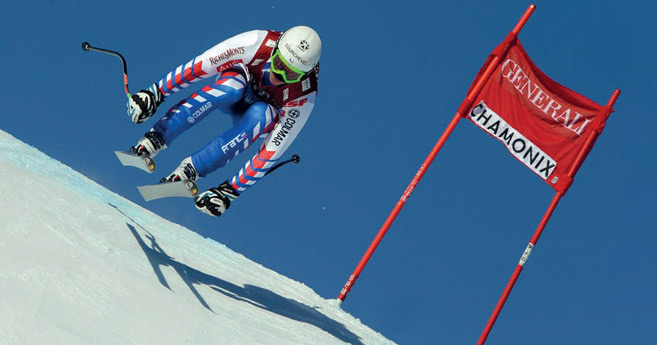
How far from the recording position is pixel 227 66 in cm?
793

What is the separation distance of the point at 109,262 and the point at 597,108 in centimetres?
720

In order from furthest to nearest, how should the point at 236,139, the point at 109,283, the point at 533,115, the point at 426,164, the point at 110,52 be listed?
the point at 533,115, the point at 426,164, the point at 236,139, the point at 110,52, the point at 109,283

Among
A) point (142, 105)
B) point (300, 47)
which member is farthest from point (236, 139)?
point (300, 47)

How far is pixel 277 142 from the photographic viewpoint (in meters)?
8.11

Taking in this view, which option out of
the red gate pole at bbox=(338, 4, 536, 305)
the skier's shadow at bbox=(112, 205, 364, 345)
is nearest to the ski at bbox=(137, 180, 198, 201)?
the skier's shadow at bbox=(112, 205, 364, 345)

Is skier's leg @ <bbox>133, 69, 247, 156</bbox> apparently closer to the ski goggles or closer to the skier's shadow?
the ski goggles

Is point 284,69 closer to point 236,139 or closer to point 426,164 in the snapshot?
point 236,139

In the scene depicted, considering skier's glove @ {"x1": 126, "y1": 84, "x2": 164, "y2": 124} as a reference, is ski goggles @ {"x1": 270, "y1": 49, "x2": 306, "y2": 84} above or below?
above

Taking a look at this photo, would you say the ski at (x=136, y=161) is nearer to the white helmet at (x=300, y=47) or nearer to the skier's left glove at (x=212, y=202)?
the skier's left glove at (x=212, y=202)

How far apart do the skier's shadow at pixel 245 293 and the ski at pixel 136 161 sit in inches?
19.7

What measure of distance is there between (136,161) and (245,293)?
1467mm

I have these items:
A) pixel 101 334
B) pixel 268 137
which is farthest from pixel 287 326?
pixel 101 334

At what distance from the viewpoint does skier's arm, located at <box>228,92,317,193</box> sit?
8078 mm

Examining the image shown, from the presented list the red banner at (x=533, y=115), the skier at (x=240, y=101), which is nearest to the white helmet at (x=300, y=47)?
the skier at (x=240, y=101)
